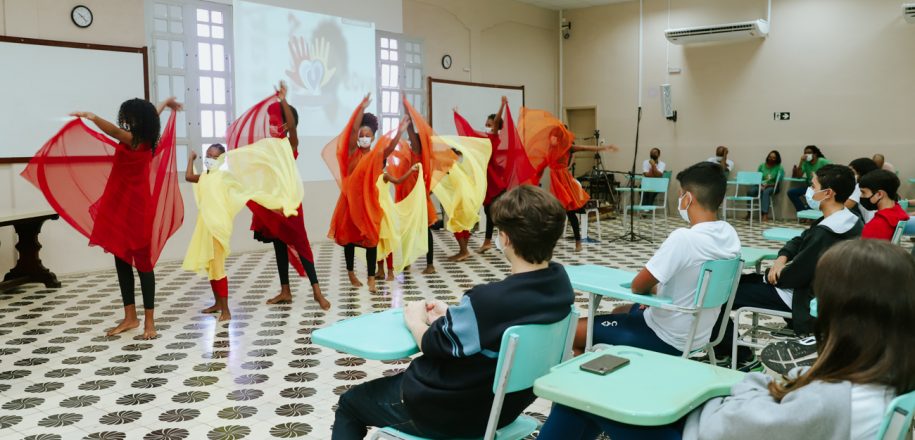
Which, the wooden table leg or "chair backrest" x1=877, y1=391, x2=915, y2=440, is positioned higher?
"chair backrest" x1=877, y1=391, x2=915, y2=440

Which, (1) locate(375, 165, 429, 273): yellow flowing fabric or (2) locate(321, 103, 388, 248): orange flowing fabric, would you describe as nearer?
(2) locate(321, 103, 388, 248): orange flowing fabric

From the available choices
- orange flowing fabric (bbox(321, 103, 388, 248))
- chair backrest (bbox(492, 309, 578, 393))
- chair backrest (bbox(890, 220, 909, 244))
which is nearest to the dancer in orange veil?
orange flowing fabric (bbox(321, 103, 388, 248))

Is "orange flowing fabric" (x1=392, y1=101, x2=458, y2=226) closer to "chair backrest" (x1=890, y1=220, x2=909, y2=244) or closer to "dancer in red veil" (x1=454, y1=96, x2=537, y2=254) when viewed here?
"dancer in red veil" (x1=454, y1=96, x2=537, y2=254)

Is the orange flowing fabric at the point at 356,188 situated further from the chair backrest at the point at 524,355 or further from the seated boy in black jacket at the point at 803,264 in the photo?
the chair backrest at the point at 524,355

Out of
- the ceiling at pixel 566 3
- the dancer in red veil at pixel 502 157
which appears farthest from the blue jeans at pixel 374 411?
the ceiling at pixel 566 3

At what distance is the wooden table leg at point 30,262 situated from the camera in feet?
21.4

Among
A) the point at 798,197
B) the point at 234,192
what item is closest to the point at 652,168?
the point at 798,197

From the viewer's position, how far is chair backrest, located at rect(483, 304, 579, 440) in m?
1.87

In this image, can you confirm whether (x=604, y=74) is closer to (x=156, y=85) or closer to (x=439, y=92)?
(x=439, y=92)

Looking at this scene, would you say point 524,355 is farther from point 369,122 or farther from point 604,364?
point 369,122

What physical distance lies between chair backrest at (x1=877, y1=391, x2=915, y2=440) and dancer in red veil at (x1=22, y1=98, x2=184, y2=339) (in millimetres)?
4307

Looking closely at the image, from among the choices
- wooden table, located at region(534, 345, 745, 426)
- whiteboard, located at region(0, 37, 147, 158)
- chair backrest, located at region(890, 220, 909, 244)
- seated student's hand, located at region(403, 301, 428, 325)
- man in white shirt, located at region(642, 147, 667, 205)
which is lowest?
wooden table, located at region(534, 345, 745, 426)

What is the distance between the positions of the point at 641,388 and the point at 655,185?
8.47m

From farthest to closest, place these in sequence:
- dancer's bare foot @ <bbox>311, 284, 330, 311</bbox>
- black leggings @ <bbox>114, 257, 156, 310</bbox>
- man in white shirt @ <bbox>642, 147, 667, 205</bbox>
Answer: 1. man in white shirt @ <bbox>642, 147, 667, 205</bbox>
2. dancer's bare foot @ <bbox>311, 284, 330, 311</bbox>
3. black leggings @ <bbox>114, 257, 156, 310</bbox>
